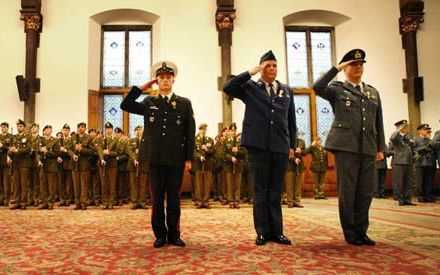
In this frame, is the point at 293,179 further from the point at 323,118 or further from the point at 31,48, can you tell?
the point at 31,48

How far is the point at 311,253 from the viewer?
2.91 meters

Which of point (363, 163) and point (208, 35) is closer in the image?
point (363, 163)

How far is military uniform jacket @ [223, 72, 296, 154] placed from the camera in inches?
130

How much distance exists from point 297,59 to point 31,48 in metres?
6.81

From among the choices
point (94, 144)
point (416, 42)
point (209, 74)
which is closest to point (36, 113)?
point (94, 144)

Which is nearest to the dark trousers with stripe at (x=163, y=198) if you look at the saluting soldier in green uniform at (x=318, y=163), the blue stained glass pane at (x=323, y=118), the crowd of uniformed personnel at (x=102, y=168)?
the crowd of uniformed personnel at (x=102, y=168)

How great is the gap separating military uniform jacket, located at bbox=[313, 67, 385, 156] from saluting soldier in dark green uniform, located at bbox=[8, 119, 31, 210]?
599cm

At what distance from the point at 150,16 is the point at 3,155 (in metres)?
5.01

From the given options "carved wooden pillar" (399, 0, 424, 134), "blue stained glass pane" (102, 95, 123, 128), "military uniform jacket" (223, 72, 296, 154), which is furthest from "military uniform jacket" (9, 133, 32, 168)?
"carved wooden pillar" (399, 0, 424, 134)

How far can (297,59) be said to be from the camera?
35.1 feet

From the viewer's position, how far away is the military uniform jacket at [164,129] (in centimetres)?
329

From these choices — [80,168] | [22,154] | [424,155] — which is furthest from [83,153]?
[424,155]

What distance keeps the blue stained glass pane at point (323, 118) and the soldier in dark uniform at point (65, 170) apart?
622 cm

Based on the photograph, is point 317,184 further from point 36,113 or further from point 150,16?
point 36,113
